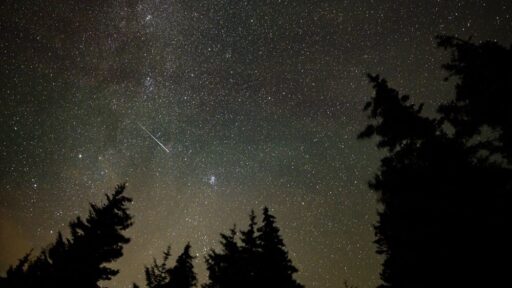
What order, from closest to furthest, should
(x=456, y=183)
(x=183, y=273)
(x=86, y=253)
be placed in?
(x=456, y=183), (x=86, y=253), (x=183, y=273)

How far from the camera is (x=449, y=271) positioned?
8367mm

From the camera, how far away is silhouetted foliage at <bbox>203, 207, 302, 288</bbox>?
14180 millimetres

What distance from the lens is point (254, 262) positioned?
577 inches

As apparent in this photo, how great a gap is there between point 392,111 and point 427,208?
355 centimetres

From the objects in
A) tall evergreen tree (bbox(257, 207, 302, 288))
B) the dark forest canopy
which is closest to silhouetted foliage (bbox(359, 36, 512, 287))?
the dark forest canopy

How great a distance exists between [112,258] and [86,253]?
1197mm

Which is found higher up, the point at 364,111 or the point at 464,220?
the point at 364,111

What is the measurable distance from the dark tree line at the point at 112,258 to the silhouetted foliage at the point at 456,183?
5681 mm

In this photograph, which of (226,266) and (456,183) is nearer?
(456,183)

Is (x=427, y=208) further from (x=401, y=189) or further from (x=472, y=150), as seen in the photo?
(x=472, y=150)

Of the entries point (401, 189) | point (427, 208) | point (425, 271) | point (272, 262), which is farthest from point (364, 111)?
point (272, 262)

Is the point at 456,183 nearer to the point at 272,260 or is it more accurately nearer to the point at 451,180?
the point at 451,180

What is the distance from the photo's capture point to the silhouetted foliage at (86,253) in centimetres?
1361

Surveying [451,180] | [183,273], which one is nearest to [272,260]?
[183,273]
